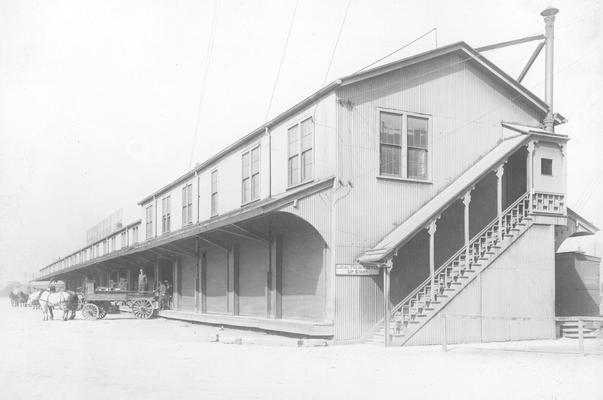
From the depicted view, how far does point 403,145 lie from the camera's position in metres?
20.0

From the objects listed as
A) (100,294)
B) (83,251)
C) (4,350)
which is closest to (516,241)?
(4,350)

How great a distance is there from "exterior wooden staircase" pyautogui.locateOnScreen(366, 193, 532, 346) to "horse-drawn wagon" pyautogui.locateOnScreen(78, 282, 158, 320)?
608 inches

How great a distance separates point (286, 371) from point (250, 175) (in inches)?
563

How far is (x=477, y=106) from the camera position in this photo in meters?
21.4

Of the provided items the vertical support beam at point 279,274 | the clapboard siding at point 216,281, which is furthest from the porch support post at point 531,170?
the clapboard siding at point 216,281

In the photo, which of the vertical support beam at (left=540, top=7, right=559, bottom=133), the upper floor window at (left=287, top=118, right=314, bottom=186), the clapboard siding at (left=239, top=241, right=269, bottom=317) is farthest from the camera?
the clapboard siding at (left=239, top=241, right=269, bottom=317)

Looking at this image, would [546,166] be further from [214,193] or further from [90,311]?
[90,311]

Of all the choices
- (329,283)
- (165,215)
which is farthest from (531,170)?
(165,215)

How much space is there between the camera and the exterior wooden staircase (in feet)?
57.8

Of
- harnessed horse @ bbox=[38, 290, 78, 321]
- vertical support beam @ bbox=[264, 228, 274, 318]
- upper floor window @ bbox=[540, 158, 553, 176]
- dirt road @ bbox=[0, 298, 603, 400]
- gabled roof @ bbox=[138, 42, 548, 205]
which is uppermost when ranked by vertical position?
gabled roof @ bbox=[138, 42, 548, 205]

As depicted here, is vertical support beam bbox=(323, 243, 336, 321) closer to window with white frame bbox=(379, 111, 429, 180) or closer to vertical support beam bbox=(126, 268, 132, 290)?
window with white frame bbox=(379, 111, 429, 180)

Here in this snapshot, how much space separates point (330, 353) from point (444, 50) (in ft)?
34.8

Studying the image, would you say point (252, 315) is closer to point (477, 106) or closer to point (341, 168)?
point (341, 168)

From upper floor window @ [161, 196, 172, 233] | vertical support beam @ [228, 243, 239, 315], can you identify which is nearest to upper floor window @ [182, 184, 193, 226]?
upper floor window @ [161, 196, 172, 233]
